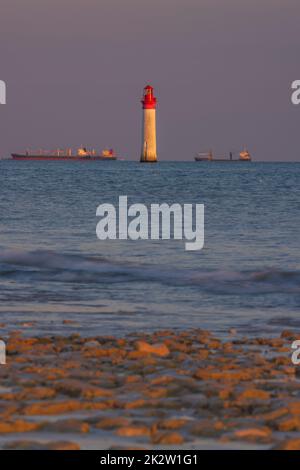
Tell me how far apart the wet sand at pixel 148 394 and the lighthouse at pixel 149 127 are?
96196 mm

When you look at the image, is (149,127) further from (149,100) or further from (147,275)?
(147,275)

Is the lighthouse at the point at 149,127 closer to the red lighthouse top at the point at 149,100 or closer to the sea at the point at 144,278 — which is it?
the red lighthouse top at the point at 149,100

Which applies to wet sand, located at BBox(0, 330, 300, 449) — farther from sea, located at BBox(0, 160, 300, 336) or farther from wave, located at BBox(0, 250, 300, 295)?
wave, located at BBox(0, 250, 300, 295)

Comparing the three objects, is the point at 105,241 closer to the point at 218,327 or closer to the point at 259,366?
the point at 218,327

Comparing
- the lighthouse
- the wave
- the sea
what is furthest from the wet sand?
the lighthouse

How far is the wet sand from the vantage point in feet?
21.6

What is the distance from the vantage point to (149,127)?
110000mm

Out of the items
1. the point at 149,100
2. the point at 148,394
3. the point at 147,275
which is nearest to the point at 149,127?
the point at 149,100

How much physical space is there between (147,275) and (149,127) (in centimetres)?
9287

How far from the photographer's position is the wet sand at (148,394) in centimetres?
658

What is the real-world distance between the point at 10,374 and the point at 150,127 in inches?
4045

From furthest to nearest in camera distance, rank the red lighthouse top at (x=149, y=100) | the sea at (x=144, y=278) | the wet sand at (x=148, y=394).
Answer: the red lighthouse top at (x=149, y=100) < the sea at (x=144, y=278) < the wet sand at (x=148, y=394)

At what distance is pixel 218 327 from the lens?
468 inches

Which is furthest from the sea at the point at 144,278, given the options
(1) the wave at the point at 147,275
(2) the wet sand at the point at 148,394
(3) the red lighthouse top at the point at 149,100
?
(3) the red lighthouse top at the point at 149,100
